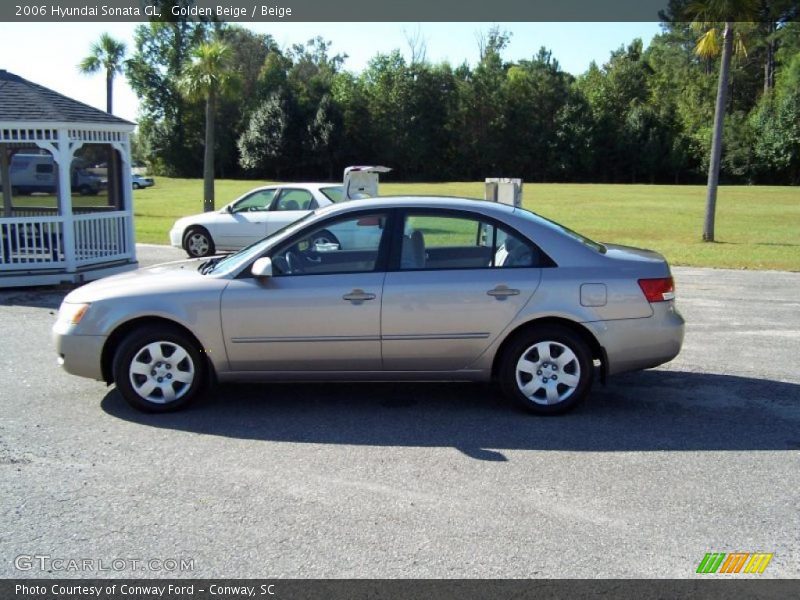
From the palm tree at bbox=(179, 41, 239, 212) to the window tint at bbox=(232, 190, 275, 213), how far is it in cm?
1450

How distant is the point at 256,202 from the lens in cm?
1628

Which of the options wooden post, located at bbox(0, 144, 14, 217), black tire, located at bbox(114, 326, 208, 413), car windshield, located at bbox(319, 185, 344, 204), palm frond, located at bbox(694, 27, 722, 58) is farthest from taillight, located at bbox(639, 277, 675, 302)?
palm frond, located at bbox(694, 27, 722, 58)

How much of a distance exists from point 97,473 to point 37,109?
9644 mm

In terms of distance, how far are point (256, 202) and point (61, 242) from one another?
166 inches

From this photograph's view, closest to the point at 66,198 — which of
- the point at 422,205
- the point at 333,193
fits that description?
the point at 333,193

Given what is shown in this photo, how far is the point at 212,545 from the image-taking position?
398 centimetres

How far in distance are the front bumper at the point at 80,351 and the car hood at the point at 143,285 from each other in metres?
0.28

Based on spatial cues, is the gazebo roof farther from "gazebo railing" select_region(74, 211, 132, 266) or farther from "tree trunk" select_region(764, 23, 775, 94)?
"tree trunk" select_region(764, 23, 775, 94)

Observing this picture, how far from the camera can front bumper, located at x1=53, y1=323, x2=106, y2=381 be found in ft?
19.8

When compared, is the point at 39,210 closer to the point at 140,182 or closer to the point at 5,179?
the point at 5,179

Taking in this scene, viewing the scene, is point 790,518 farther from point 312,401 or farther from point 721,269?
point 721,269

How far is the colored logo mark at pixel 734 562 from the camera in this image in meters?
3.76

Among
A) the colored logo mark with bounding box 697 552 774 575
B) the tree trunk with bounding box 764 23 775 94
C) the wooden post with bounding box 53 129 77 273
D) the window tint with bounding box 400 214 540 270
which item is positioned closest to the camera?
the colored logo mark with bounding box 697 552 774 575

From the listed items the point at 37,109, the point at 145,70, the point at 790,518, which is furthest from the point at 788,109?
the point at 790,518
